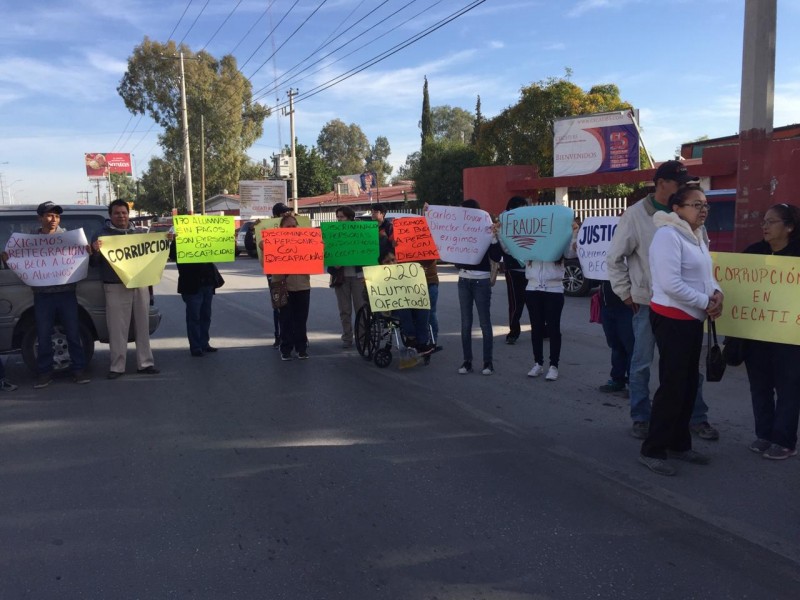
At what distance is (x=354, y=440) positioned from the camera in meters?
5.51

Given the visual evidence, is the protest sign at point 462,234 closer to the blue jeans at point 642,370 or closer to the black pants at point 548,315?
the black pants at point 548,315

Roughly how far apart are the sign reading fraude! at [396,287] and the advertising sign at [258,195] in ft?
147

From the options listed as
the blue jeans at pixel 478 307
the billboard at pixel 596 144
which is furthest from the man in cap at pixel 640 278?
the billboard at pixel 596 144

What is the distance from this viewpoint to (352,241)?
8820mm

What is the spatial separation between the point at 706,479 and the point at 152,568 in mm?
3513

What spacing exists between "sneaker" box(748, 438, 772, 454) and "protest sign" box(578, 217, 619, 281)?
2.69 meters

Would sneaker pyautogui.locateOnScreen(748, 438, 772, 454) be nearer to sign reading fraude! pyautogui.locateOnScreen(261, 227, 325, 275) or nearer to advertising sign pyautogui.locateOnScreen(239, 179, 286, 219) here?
sign reading fraude! pyautogui.locateOnScreen(261, 227, 325, 275)

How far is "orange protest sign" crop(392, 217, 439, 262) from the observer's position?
846 centimetres

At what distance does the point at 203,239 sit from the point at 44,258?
192cm

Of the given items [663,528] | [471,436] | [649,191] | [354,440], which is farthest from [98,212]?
[663,528]

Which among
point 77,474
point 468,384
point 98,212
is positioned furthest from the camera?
point 98,212

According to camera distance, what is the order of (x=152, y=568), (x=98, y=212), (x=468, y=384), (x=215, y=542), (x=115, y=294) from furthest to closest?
(x=98, y=212)
(x=115, y=294)
(x=468, y=384)
(x=215, y=542)
(x=152, y=568)

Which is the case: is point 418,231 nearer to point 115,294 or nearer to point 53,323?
point 115,294

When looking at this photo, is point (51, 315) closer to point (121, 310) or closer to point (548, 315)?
point (121, 310)
